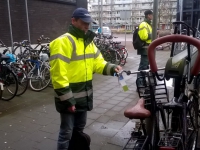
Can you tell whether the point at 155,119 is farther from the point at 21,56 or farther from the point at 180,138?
the point at 21,56

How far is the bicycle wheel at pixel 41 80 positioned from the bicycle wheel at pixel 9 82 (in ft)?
2.53

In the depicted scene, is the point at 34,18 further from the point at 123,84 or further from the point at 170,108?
the point at 170,108

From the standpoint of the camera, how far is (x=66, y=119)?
2.74 metres

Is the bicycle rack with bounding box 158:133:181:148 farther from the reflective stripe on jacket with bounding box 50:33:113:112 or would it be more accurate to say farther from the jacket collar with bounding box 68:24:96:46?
the jacket collar with bounding box 68:24:96:46

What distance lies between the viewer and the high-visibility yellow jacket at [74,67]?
2.52 meters

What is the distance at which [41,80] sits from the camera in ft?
22.2

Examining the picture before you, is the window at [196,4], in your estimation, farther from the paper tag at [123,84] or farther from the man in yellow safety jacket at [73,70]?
the paper tag at [123,84]

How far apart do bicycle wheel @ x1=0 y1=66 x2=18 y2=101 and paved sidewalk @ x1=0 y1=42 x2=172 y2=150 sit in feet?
0.62

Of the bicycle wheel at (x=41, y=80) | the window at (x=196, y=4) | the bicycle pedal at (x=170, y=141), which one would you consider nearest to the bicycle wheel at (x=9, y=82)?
the bicycle wheel at (x=41, y=80)

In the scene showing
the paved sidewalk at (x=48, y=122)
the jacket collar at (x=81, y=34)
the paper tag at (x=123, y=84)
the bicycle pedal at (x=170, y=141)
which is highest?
the jacket collar at (x=81, y=34)

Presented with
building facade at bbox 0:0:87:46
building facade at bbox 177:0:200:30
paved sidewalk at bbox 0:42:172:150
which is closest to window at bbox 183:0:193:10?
building facade at bbox 177:0:200:30

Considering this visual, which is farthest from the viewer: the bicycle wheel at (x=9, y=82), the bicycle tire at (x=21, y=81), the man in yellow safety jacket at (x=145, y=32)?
the man in yellow safety jacket at (x=145, y=32)

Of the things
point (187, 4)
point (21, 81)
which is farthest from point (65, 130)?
point (187, 4)

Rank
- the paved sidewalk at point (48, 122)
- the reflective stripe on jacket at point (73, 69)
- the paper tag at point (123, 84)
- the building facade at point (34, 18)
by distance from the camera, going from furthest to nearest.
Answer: the building facade at point (34, 18) < the paved sidewalk at point (48, 122) < the paper tag at point (123, 84) < the reflective stripe on jacket at point (73, 69)
